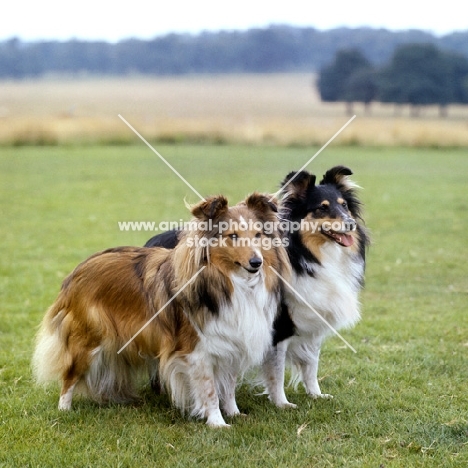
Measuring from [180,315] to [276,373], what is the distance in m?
1.02

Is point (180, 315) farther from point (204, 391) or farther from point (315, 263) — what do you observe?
point (315, 263)

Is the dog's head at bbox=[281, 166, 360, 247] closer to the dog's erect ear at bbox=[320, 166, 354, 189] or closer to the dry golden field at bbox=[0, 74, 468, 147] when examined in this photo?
the dog's erect ear at bbox=[320, 166, 354, 189]

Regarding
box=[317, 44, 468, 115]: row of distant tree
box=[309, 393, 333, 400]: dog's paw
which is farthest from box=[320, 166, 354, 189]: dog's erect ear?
box=[317, 44, 468, 115]: row of distant tree

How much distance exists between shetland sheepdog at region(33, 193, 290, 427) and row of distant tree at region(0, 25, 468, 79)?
6395 centimetres

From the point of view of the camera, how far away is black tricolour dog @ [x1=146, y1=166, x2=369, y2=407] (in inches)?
206

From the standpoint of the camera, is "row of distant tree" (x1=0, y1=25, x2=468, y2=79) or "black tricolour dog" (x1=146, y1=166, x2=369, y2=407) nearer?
"black tricolour dog" (x1=146, y1=166, x2=369, y2=407)

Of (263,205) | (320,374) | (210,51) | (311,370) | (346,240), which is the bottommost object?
(320,374)

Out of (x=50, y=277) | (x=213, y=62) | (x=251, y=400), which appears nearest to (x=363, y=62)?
(x=213, y=62)

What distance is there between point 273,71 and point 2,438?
67.5 metres

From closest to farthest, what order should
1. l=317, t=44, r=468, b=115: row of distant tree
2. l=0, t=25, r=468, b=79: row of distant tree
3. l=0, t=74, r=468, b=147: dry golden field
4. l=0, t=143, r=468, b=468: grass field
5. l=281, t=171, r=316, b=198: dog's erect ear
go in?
l=0, t=143, r=468, b=468: grass field → l=281, t=171, r=316, b=198: dog's erect ear → l=0, t=74, r=468, b=147: dry golden field → l=317, t=44, r=468, b=115: row of distant tree → l=0, t=25, r=468, b=79: row of distant tree

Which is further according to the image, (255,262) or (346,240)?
(346,240)

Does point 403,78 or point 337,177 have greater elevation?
point 403,78

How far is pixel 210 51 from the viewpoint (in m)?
72.9

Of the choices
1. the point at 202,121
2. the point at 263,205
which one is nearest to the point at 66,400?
the point at 263,205
